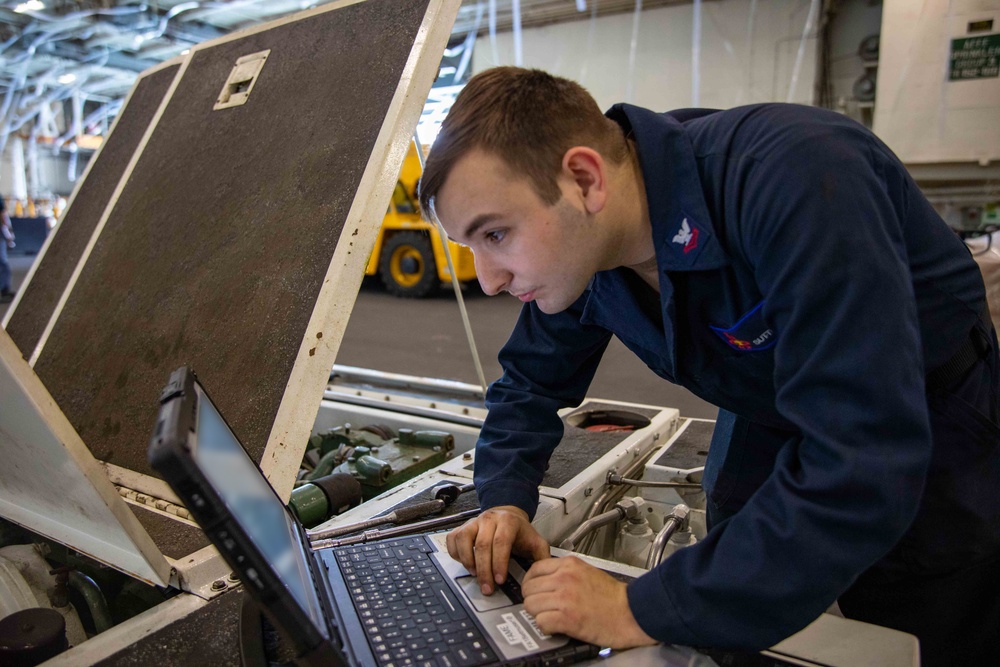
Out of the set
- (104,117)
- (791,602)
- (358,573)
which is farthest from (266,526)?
(104,117)

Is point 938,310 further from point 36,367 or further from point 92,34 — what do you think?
point 92,34

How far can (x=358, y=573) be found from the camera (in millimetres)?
825

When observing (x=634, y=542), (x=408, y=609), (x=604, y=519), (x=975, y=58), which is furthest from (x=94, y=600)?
(x=975, y=58)

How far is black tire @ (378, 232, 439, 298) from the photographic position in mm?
6664

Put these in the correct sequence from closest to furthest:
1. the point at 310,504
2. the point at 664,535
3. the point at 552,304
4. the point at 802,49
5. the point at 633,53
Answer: the point at 552,304, the point at 664,535, the point at 310,504, the point at 802,49, the point at 633,53

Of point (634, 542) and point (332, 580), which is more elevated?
point (332, 580)

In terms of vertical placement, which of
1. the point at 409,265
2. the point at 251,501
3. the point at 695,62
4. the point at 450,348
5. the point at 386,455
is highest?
the point at 251,501

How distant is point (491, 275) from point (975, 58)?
4440 mm

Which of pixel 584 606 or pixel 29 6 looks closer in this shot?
pixel 584 606

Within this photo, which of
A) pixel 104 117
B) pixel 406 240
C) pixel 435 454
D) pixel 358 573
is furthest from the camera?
pixel 104 117

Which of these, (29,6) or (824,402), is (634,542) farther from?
(29,6)

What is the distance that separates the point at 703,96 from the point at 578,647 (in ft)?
18.7

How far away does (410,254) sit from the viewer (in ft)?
22.6

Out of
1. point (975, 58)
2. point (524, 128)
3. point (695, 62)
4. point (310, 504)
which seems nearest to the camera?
point (524, 128)
